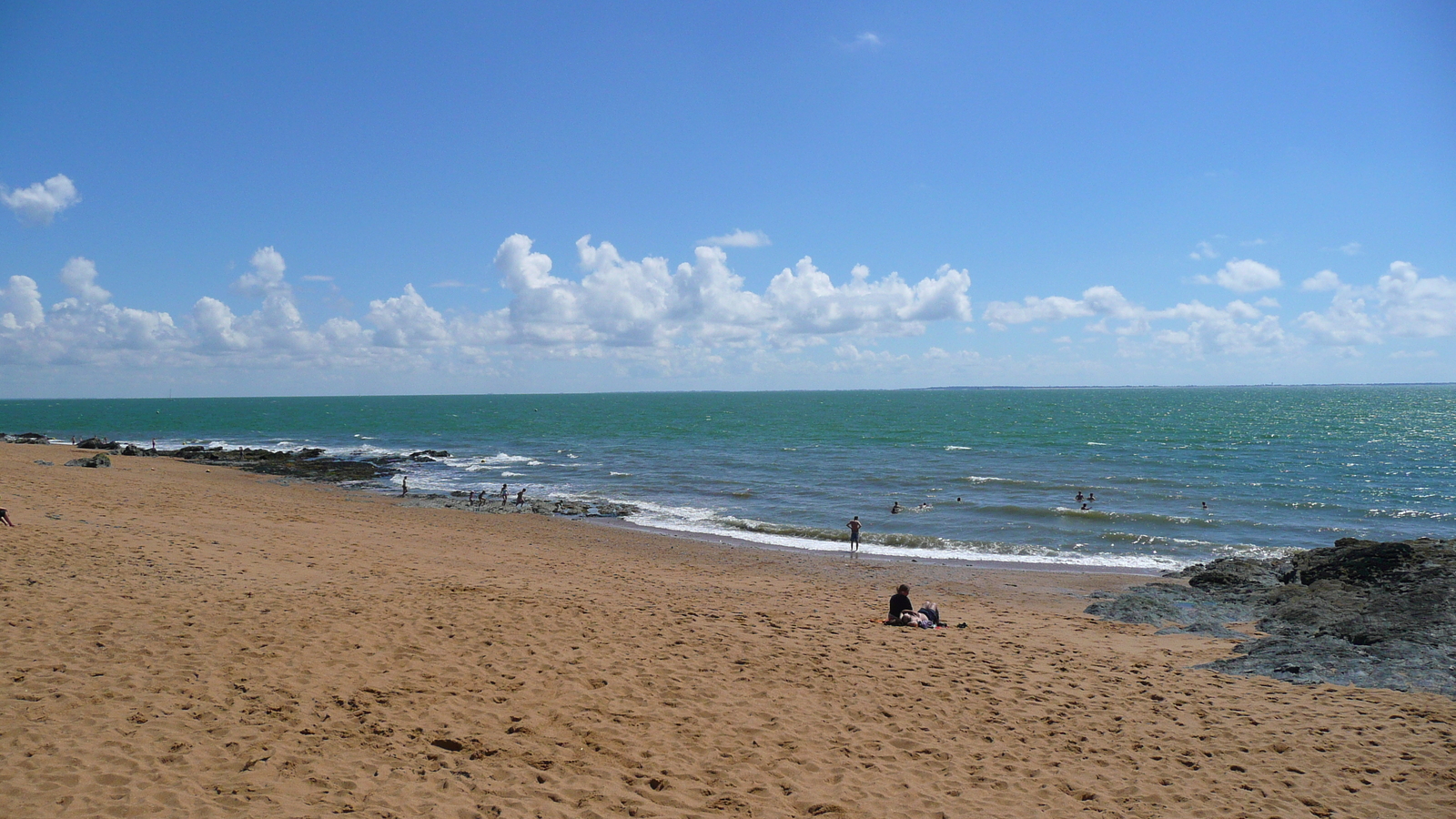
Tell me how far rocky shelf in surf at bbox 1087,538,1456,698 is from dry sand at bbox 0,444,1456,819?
0.86 metres

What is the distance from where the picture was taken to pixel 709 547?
23812 millimetres

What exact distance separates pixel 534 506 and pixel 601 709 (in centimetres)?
2369

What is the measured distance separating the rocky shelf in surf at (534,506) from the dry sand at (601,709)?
14.9 m

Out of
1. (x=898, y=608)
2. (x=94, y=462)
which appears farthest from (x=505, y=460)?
(x=898, y=608)

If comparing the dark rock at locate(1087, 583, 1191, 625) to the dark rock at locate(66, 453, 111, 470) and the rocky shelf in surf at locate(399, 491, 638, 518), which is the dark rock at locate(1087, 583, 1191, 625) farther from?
the dark rock at locate(66, 453, 111, 470)

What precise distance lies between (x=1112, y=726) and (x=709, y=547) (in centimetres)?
1567

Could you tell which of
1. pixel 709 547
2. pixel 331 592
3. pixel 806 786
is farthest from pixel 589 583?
pixel 806 786

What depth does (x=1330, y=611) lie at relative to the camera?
14.4 m

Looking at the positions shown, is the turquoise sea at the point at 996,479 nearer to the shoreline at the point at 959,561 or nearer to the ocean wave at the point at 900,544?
the ocean wave at the point at 900,544

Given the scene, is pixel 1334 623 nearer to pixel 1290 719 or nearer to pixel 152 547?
pixel 1290 719

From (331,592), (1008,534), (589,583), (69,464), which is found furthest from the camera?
(69,464)

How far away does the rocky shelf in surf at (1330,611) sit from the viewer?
11328 millimetres

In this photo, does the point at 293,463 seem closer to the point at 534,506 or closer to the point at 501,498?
the point at 501,498

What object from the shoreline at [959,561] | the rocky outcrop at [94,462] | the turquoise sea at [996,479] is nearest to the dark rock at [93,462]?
the rocky outcrop at [94,462]
